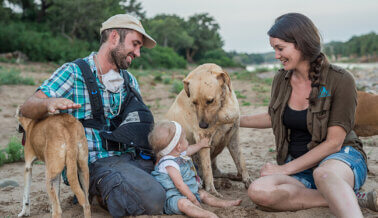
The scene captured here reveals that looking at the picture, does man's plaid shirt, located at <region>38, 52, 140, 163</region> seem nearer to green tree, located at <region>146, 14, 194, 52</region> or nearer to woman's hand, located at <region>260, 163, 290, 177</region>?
woman's hand, located at <region>260, 163, 290, 177</region>

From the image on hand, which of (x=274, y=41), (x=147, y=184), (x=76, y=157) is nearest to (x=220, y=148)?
(x=147, y=184)

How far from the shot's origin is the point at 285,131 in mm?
3359

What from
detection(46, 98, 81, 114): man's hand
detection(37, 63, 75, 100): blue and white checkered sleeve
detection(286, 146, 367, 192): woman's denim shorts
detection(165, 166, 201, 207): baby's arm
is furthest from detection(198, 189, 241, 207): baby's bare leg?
detection(37, 63, 75, 100): blue and white checkered sleeve

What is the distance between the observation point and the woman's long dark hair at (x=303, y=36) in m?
2.91

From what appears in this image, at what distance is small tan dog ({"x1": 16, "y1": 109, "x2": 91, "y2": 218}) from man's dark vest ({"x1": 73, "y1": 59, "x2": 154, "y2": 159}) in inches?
21.6

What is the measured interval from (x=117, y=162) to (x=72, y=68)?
1.03 m

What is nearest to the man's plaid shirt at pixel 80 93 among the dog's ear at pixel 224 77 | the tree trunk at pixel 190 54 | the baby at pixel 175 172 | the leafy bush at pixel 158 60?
the baby at pixel 175 172

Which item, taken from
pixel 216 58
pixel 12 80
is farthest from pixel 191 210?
pixel 216 58

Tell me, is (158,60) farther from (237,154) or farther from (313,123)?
(313,123)

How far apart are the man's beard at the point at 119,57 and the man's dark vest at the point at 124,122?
26 centimetres

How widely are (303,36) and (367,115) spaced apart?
2484 mm

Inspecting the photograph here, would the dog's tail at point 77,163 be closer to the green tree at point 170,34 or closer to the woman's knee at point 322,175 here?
the woman's knee at point 322,175

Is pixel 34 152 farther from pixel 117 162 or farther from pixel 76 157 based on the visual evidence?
pixel 117 162

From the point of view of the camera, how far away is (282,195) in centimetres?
291
